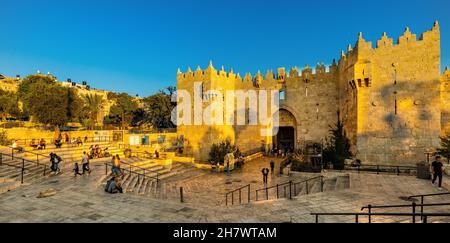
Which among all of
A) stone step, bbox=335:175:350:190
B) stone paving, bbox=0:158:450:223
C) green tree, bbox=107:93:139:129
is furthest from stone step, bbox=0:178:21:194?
green tree, bbox=107:93:139:129

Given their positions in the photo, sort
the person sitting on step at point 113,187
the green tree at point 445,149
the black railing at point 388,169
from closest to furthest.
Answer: the person sitting on step at point 113,187 → the green tree at point 445,149 → the black railing at point 388,169

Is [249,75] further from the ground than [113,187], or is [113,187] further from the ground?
[249,75]

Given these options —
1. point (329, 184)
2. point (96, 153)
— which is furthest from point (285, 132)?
point (96, 153)

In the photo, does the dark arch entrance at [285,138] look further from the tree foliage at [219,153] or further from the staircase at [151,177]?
the staircase at [151,177]

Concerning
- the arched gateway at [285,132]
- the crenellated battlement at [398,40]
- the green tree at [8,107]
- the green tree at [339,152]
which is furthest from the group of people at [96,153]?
the green tree at [8,107]

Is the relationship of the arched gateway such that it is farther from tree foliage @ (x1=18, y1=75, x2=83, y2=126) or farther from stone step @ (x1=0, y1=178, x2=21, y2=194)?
tree foliage @ (x1=18, y1=75, x2=83, y2=126)

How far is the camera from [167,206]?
7836 mm

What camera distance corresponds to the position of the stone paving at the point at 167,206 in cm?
657

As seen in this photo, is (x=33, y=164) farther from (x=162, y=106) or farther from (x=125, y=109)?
(x=125, y=109)

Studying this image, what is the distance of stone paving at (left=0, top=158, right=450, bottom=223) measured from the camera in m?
6.57

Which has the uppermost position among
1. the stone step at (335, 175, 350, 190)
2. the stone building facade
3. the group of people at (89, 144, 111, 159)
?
the stone building facade

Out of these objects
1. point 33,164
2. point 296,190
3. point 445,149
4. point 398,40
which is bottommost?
point 296,190

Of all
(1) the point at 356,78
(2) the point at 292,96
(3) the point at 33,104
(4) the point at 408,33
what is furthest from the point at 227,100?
(3) the point at 33,104
